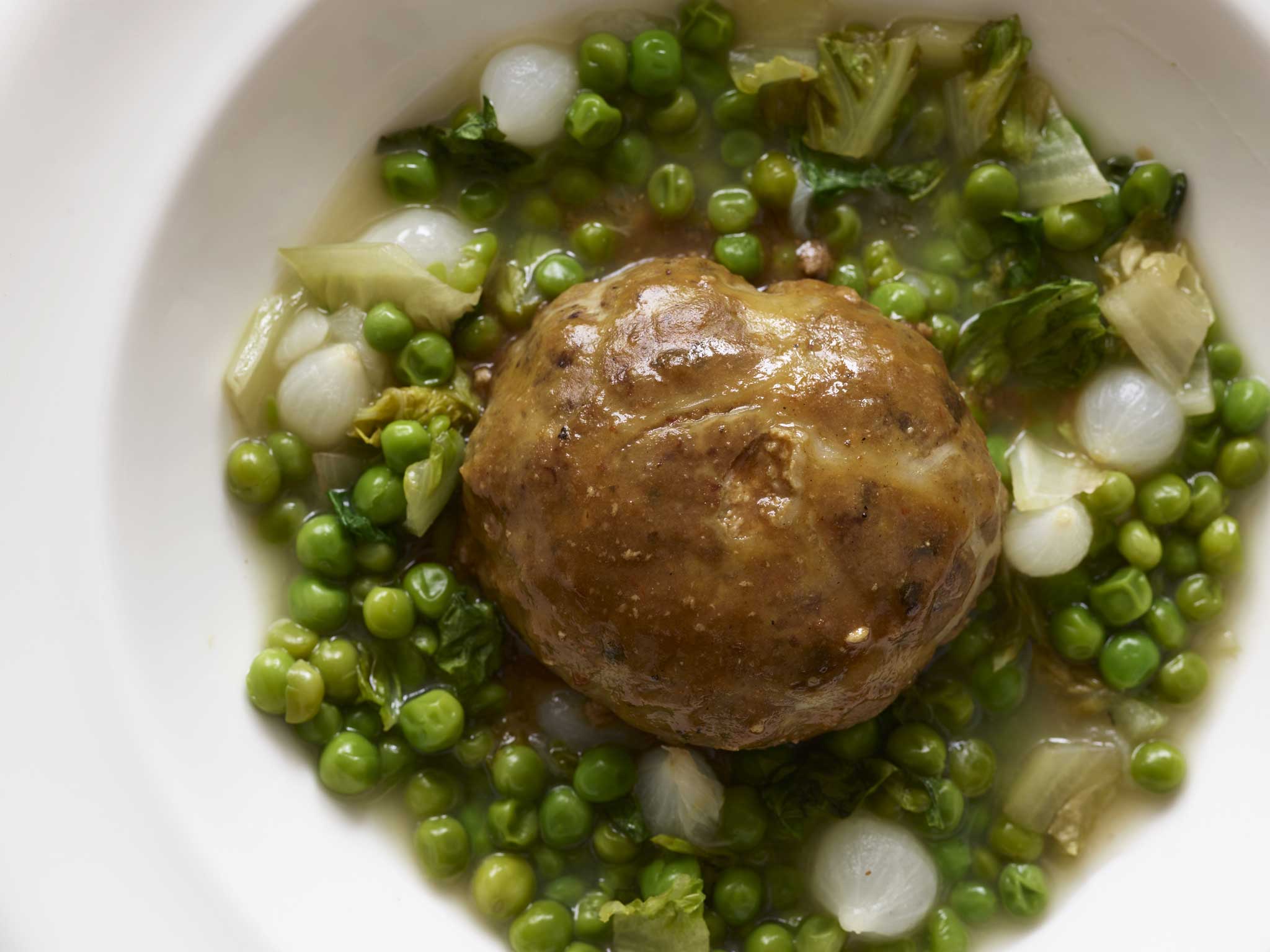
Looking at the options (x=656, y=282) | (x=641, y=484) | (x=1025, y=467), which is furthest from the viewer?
(x=1025, y=467)

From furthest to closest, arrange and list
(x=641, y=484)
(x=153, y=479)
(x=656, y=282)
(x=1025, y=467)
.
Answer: (x=1025, y=467) < (x=153, y=479) < (x=656, y=282) < (x=641, y=484)

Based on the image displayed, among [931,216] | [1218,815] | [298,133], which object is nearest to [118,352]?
[298,133]

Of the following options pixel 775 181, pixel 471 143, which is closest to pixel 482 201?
pixel 471 143

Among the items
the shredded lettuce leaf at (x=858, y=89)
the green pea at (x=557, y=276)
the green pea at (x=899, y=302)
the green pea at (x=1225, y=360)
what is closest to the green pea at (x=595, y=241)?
the green pea at (x=557, y=276)

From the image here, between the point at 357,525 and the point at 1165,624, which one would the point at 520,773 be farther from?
the point at 1165,624

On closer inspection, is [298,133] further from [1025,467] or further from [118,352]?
[1025,467]

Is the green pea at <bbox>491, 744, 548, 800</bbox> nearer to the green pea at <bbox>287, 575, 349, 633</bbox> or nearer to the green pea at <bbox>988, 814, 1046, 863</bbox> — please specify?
the green pea at <bbox>287, 575, 349, 633</bbox>
